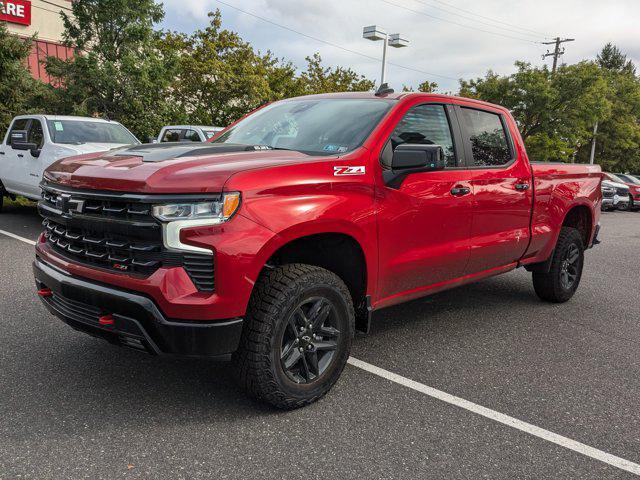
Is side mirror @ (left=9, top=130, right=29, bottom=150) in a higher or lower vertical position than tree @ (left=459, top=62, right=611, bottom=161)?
lower

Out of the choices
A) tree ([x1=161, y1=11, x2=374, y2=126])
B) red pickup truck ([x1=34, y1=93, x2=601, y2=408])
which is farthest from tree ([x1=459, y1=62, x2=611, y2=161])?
red pickup truck ([x1=34, y1=93, x2=601, y2=408])

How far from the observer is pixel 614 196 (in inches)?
901

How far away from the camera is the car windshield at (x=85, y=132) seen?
919cm

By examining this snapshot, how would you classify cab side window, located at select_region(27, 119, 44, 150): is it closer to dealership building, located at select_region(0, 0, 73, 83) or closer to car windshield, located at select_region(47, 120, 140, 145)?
car windshield, located at select_region(47, 120, 140, 145)

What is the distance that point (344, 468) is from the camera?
8.66 feet

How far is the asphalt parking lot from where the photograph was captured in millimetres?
2666

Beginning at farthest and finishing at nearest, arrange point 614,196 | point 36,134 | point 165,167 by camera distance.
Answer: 1. point 614,196
2. point 36,134
3. point 165,167

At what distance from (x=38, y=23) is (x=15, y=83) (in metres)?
10.4

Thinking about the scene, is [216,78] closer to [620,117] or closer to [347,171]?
[347,171]

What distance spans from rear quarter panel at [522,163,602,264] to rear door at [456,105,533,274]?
156 mm

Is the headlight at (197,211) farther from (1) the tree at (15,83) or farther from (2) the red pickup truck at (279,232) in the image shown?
(1) the tree at (15,83)

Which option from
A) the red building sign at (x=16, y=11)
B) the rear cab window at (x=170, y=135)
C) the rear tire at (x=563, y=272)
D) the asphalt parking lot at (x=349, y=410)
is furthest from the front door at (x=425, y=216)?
→ the red building sign at (x=16, y=11)

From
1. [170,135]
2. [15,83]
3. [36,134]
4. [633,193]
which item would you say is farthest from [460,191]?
[633,193]

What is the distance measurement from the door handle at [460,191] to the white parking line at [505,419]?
4.45 feet
